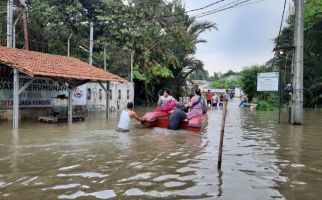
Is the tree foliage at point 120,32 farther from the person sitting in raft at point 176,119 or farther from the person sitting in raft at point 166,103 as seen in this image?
the person sitting in raft at point 176,119

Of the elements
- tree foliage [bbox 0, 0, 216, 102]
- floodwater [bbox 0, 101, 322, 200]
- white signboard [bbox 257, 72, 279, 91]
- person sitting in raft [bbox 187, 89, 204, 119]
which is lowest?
floodwater [bbox 0, 101, 322, 200]

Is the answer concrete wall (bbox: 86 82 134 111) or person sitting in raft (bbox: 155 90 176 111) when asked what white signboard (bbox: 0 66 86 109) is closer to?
concrete wall (bbox: 86 82 134 111)

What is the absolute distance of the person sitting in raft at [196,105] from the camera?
15250 mm

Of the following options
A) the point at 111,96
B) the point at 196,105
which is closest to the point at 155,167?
the point at 196,105

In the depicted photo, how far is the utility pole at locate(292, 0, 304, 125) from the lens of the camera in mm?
17984

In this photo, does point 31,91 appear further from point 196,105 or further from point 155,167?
point 155,167

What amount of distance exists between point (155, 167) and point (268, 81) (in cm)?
1522

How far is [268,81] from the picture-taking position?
21.8 m

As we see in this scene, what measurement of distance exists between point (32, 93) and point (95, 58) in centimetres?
1043

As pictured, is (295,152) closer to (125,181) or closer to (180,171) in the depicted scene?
(180,171)

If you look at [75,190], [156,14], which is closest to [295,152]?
[75,190]

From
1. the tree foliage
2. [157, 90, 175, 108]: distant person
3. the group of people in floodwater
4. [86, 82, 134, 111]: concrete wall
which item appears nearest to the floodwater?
the group of people in floodwater

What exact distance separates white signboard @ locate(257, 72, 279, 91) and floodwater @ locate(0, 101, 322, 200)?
27.6 feet

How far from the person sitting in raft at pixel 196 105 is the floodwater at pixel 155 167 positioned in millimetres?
1977
